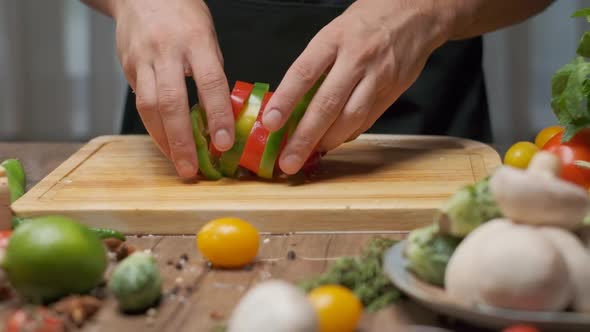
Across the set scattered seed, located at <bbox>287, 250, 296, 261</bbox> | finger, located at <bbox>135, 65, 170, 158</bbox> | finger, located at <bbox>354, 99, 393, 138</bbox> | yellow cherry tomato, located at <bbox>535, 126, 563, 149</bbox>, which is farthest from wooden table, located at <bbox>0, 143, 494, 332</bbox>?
yellow cherry tomato, located at <bbox>535, 126, 563, 149</bbox>

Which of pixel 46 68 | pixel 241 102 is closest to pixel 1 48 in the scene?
pixel 46 68

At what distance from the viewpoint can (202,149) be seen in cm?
165

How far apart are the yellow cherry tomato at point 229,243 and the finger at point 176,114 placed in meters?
0.49

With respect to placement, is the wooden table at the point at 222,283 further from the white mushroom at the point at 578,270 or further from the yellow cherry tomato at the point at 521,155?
the yellow cherry tomato at the point at 521,155

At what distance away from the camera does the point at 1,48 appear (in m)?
3.93

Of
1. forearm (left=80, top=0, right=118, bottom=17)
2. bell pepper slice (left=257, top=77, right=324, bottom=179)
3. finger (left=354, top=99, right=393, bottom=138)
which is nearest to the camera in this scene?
bell pepper slice (left=257, top=77, right=324, bottom=179)

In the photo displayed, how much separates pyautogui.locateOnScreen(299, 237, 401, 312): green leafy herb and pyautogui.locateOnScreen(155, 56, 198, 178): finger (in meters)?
0.67

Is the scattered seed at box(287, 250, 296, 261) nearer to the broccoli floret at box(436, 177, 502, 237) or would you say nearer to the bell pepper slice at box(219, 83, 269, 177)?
the broccoli floret at box(436, 177, 502, 237)

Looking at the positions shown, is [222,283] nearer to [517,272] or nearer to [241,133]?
[517,272]

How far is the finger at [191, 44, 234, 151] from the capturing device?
5.23ft

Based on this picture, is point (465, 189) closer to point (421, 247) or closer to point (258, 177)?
point (421, 247)

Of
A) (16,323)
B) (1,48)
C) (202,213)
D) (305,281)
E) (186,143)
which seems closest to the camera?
(16,323)

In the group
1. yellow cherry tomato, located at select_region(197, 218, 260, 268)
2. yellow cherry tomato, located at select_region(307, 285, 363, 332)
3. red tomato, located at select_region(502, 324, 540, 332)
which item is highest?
red tomato, located at select_region(502, 324, 540, 332)

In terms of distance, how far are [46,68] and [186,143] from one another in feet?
8.31
